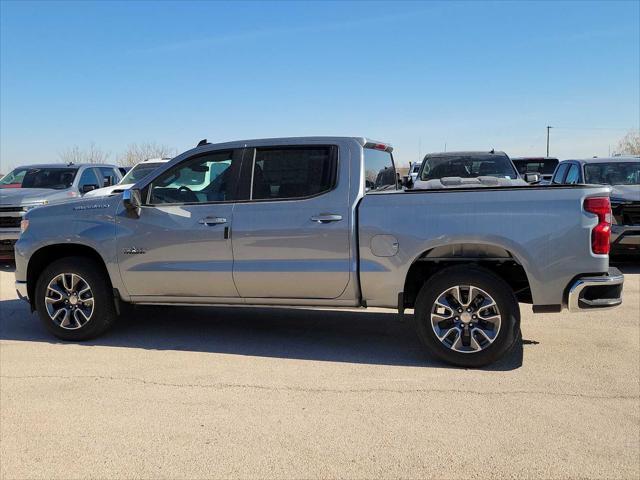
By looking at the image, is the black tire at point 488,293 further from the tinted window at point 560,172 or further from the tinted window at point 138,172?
the tinted window at point 138,172

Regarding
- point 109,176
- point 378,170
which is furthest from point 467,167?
point 109,176

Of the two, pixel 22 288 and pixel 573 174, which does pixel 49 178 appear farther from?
pixel 573 174

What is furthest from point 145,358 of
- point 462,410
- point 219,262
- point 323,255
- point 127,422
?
point 462,410

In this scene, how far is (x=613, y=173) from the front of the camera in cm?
1069

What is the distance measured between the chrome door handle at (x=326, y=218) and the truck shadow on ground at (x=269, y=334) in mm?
1223

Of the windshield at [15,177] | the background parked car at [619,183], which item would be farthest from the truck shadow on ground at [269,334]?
the windshield at [15,177]

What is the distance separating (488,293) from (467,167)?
19.1 ft

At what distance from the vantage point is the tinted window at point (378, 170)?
5.57 m

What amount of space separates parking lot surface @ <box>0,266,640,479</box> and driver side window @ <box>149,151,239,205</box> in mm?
1424

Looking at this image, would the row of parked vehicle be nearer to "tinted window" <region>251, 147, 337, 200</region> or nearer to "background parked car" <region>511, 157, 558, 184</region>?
"tinted window" <region>251, 147, 337, 200</region>

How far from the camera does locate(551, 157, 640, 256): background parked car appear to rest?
30.7ft

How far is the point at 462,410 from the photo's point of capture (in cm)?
409

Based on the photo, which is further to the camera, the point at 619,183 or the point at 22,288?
the point at 619,183

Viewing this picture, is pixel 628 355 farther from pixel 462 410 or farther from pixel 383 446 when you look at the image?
pixel 383 446
